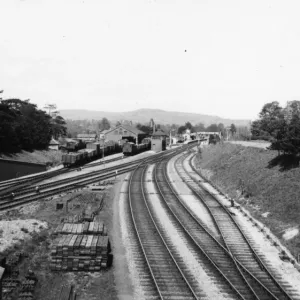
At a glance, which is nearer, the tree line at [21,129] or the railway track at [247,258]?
the railway track at [247,258]

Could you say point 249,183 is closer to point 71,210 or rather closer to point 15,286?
point 71,210

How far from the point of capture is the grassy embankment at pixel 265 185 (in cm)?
1980

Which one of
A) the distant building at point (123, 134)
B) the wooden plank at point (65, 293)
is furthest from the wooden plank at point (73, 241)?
the distant building at point (123, 134)

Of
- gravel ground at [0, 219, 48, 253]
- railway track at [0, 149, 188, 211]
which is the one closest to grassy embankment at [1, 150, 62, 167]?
railway track at [0, 149, 188, 211]

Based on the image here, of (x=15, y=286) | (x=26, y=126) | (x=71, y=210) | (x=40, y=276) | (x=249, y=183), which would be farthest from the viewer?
(x=26, y=126)

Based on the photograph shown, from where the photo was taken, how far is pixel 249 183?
28.8 meters

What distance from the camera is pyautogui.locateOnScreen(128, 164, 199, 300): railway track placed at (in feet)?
40.5

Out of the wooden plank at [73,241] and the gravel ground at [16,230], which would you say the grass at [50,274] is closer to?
the gravel ground at [16,230]

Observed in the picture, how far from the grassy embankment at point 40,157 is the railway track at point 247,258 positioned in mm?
36887

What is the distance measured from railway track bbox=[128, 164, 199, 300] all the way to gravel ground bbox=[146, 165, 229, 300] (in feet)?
2.11

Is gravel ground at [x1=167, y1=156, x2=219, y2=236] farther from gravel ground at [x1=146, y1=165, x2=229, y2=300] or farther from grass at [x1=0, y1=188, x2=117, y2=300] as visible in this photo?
grass at [x1=0, y1=188, x2=117, y2=300]

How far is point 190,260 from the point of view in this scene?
15.3 m

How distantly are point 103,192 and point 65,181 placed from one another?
7084 mm

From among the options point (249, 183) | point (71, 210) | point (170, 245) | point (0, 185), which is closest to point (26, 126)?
point (0, 185)
